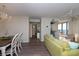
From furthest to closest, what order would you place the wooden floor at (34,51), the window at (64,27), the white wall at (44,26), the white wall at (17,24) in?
the window at (64,27)
the white wall at (44,26)
the white wall at (17,24)
the wooden floor at (34,51)

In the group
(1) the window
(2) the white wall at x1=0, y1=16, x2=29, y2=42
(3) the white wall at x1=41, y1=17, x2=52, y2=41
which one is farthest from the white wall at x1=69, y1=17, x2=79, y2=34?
(2) the white wall at x1=0, y1=16, x2=29, y2=42

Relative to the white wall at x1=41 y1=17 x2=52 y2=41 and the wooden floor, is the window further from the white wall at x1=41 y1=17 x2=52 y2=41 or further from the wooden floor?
the wooden floor

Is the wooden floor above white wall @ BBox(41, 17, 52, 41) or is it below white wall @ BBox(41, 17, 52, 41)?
below

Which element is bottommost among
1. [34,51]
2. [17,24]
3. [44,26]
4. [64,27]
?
[34,51]

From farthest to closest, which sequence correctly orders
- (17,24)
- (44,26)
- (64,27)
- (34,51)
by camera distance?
1. (64,27)
2. (44,26)
3. (17,24)
4. (34,51)

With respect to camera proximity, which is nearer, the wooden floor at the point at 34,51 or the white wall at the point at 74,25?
the wooden floor at the point at 34,51

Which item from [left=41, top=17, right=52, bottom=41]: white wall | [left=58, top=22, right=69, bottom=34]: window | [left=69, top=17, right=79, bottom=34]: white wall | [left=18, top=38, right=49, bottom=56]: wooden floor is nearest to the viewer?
[left=18, top=38, right=49, bottom=56]: wooden floor

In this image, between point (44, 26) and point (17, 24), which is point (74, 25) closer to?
point (44, 26)

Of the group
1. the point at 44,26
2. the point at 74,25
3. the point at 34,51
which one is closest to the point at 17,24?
the point at 44,26

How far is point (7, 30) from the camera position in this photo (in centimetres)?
1044

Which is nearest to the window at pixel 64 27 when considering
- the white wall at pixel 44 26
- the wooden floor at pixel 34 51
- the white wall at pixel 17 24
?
the white wall at pixel 44 26

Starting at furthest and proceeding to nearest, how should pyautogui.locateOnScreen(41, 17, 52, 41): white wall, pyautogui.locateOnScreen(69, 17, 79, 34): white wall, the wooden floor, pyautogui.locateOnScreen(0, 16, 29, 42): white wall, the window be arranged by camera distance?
the window → pyautogui.locateOnScreen(41, 17, 52, 41): white wall → pyautogui.locateOnScreen(69, 17, 79, 34): white wall → pyautogui.locateOnScreen(0, 16, 29, 42): white wall → the wooden floor

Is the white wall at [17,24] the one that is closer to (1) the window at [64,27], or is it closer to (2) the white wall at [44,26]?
(2) the white wall at [44,26]

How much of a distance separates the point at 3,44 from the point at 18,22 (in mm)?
6029
